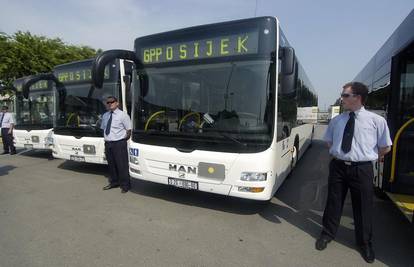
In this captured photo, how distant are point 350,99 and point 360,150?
0.59 metres

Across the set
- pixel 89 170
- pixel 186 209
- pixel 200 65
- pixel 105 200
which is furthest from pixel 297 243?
pixel 89 170

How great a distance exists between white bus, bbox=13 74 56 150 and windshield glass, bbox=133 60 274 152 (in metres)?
4.76

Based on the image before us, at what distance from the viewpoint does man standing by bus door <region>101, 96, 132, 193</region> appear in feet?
17.9

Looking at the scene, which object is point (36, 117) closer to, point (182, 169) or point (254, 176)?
point (182, 169)

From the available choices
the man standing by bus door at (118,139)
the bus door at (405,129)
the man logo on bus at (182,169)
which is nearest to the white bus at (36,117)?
the man standing by bus door at (118,139)

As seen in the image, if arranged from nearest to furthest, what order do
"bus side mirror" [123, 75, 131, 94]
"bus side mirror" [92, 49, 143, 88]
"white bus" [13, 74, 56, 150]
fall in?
"bus side mirror" [92, 49, 143, 88]
"bus side mirror" [123, 75, 131, 94]
"white bus" [13, 74, 56, 150]

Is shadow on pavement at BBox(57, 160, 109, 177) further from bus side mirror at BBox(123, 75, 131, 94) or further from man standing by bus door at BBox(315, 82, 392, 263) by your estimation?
man standing by bus door at BBox(315, 82, 392, 263)

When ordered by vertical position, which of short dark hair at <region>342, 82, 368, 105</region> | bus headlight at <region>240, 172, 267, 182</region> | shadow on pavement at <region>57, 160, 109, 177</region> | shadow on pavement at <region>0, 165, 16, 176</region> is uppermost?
short dark hair at <region>342, 82, 368, 105</region>

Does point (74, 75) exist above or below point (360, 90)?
above

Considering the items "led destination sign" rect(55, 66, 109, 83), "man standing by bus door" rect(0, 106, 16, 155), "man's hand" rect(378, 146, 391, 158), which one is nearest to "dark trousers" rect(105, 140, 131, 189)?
"led destination sign" rect(55, 66, 109, 83)

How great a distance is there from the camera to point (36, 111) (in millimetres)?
8930

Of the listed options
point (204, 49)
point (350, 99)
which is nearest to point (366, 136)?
point (350, 99)

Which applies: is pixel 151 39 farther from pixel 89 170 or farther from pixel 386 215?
pixel 386 215

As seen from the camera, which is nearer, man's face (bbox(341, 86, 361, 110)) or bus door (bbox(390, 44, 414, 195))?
man's face (bbox(341, 86, 361, 110))
